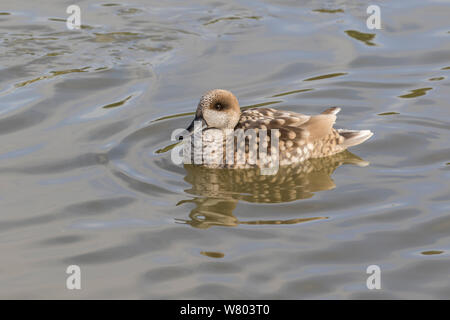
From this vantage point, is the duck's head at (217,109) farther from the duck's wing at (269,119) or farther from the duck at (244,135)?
the duck's wing at (269,119)

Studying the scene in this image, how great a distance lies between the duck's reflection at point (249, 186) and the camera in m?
7.30

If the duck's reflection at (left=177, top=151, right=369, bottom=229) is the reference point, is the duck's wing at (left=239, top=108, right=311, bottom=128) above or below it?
above

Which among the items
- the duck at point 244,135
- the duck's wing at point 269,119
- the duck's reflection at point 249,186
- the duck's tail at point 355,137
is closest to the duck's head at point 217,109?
the duck at point 244,135

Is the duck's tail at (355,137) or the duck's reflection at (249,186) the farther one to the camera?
the duck's tail at (355,137)

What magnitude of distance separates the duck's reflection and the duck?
12 centimetres

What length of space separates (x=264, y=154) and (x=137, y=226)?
176 centimetres

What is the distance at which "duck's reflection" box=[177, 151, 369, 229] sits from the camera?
7305 millimetres

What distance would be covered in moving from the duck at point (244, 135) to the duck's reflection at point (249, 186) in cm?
12

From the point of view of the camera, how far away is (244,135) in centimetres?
818

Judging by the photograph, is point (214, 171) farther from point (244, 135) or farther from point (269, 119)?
point (269, 119)

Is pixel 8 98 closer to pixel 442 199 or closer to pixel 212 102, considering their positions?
pixel 212 102

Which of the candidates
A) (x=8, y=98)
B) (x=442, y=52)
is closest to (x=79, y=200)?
(x=8, y=98)

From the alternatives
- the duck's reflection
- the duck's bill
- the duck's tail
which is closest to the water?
the duck's reflection

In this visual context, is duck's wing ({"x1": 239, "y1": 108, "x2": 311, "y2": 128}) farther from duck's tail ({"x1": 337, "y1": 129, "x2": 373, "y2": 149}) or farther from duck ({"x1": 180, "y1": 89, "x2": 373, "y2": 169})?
duck's tail ({"x1": 337, "y1": 129, "x2": 373, "y2": 149})
